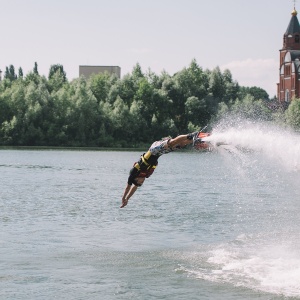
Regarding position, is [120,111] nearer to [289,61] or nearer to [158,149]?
[289,61]

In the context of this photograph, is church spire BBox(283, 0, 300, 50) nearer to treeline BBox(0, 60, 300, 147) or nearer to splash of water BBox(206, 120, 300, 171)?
treeline BBox(0, 60, 300, 147)

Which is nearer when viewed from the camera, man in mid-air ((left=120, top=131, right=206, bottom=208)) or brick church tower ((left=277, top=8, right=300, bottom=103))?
man in mid-air ((left=120, top=131, right=206, bottom=208))

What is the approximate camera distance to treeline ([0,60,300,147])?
12725 cm

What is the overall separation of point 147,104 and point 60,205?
9442cm

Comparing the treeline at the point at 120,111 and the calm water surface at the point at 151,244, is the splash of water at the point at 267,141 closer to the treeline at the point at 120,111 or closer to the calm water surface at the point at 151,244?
the calm water surface at the point at 151,244

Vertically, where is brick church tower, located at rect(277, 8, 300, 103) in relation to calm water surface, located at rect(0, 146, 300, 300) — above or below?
above

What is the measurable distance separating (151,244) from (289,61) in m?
170

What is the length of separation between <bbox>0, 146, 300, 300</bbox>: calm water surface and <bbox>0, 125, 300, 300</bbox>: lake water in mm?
40

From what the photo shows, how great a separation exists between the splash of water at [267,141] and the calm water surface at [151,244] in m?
0.49

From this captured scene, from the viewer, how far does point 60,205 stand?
43.1m

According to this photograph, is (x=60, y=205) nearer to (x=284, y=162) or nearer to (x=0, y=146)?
(x=284, y=162)

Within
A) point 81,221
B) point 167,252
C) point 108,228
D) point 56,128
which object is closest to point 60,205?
point 81,221

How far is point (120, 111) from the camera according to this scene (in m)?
130

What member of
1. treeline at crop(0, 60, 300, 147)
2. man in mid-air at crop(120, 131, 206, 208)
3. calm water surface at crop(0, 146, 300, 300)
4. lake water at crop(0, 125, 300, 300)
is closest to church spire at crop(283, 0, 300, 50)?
treeline at crop(0, 60, 300, 147)
